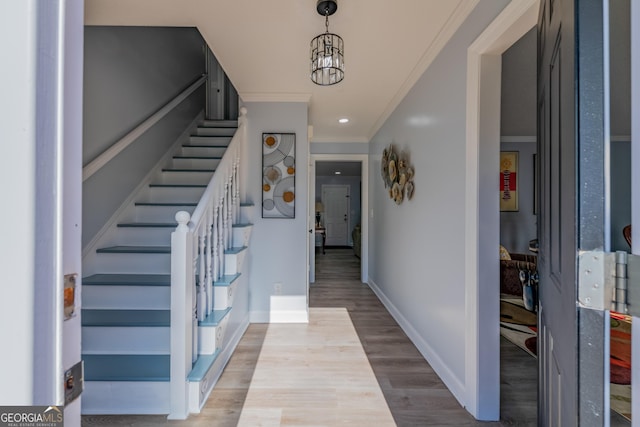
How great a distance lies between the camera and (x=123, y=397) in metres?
1.75

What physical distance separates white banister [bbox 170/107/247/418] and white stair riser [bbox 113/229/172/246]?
0.53m

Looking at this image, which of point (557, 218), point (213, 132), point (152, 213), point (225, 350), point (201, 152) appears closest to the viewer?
point (557, 218)

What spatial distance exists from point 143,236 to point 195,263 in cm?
106

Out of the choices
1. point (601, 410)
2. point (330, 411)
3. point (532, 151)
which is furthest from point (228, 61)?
point (532, 151)

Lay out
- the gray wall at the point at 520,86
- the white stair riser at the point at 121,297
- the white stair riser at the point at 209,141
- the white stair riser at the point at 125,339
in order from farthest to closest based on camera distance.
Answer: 1. the white stair riser at the point at 209,141
2. the gray wall at the point at 520,86
3. the white stair riser at the point at 121,297
4. the white stair riser at the point at 125,339

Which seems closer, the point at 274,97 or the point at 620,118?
the point at 620,118

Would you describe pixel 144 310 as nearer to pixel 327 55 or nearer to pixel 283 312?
pixel 283 312

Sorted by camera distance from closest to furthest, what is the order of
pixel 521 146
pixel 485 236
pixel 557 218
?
pixel 557 218 → pixel 485 236 → pixel 521 146

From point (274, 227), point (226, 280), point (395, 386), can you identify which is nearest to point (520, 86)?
point (274, 227)

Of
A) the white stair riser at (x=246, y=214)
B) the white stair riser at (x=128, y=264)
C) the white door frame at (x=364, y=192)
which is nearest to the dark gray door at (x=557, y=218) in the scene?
the white stair riser at (x=128, y=264)

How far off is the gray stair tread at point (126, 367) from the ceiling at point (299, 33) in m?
2.14

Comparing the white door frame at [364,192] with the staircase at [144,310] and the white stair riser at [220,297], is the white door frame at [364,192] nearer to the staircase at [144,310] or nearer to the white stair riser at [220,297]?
the staircase at [144,310]

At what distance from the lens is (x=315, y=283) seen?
199 inches

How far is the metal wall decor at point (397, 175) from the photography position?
2.79 meters
